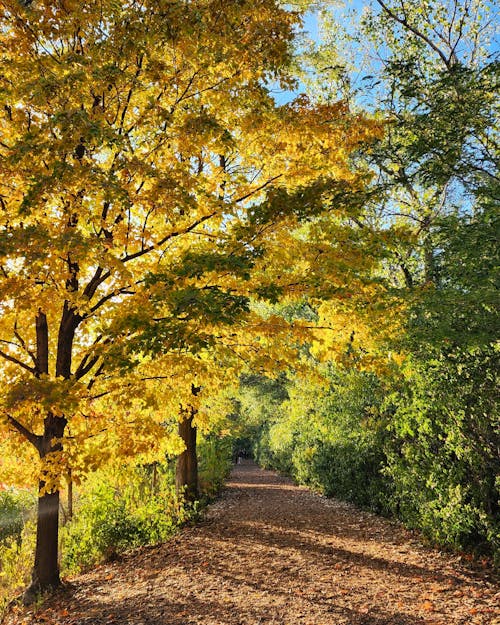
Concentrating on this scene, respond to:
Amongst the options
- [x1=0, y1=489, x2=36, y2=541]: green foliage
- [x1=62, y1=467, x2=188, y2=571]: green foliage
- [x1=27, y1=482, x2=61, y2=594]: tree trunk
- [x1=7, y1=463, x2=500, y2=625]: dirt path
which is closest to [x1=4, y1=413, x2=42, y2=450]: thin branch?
[x1=27, y1=482, x2=61, y2=594]: tree trunk

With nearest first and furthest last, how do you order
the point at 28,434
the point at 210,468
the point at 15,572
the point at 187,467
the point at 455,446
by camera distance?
1. the point at 28,434
2. the point at 455,446
3. the point at 15,572
4. the point at 187,467
5. the point at 210,468

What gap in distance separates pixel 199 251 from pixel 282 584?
444 centimetres

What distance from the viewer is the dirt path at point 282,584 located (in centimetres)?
509

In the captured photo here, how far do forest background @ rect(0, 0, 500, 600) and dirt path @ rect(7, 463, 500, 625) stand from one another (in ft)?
2.22

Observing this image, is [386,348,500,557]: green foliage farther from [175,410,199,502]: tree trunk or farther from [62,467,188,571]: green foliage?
[175,410,199,502]: tree trunk

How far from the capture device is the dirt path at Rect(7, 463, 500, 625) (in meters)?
5.09

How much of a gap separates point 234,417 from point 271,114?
3087 cm

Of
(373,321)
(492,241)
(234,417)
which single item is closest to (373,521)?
(373,321)

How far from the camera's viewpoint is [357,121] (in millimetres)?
6777

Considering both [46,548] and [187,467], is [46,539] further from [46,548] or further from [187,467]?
[187,467]

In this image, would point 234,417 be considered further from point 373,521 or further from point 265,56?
point 265,56

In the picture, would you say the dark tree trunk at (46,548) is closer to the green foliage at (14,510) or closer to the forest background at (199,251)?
the forest background at (199,251)

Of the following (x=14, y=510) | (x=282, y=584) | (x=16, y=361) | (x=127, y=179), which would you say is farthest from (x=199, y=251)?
(x=14, y=510)

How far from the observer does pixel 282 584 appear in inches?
238
